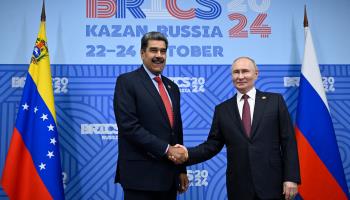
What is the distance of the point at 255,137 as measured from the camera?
90.6 inches

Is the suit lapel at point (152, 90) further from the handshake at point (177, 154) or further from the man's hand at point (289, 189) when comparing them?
the man's hand at point (289, 189)

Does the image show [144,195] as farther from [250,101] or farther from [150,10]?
[150,10]

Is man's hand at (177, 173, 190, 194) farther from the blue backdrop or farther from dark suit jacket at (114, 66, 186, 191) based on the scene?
the blue backdrop

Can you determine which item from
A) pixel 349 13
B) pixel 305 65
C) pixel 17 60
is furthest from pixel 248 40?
pixel 17 60

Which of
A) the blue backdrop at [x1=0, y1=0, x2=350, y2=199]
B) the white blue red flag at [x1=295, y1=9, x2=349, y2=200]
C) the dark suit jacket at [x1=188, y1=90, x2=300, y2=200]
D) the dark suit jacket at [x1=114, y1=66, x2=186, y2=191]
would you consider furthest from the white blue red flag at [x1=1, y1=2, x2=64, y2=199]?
the white blue red flag at [x1=295, y1=9, x2=349, y2=200]

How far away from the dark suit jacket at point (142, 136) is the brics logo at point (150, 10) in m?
1.39

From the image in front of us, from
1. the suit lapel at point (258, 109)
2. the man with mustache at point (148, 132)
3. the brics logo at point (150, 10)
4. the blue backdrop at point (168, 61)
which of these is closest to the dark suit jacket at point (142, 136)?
the man with mustache at point (148, 132)

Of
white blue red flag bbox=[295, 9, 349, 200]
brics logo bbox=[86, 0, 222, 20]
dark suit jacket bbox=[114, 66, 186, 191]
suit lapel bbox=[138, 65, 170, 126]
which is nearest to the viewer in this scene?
dark suit jacket bbox=[114, 66, 186, 191]

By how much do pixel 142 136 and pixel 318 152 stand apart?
1.89m

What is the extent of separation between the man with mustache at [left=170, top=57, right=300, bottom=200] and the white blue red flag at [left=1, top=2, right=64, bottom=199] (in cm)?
129

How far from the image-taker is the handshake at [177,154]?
2213 millimetres

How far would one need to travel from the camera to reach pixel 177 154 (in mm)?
2234

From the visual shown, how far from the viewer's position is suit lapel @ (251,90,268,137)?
2.33 meters

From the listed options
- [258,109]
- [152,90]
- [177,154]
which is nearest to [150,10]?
[152,90]
